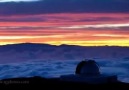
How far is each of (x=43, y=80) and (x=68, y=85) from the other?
35.8 feet

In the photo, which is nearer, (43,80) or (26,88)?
(26,88)

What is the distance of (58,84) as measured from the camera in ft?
339

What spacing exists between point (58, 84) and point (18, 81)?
915cm

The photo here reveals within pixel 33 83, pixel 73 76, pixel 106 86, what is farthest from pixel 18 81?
pixel 106 86

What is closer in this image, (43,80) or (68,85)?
(68,85)

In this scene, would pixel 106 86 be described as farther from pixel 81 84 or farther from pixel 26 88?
pixel 26 88

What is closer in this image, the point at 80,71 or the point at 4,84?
the point at 4,84

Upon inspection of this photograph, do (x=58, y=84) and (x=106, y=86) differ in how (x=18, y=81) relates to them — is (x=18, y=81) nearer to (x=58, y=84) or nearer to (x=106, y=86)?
(x=58, y=84)

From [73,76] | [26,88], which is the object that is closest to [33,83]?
[26,88]

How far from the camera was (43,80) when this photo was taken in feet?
A: 356

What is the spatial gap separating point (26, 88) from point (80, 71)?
44.2ft

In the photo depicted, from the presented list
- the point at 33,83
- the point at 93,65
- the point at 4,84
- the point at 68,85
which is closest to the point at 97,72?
the point at 93,65

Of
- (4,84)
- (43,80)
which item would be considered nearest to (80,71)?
(43,80)

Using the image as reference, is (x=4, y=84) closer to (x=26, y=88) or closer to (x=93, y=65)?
(x=26, y=88)
